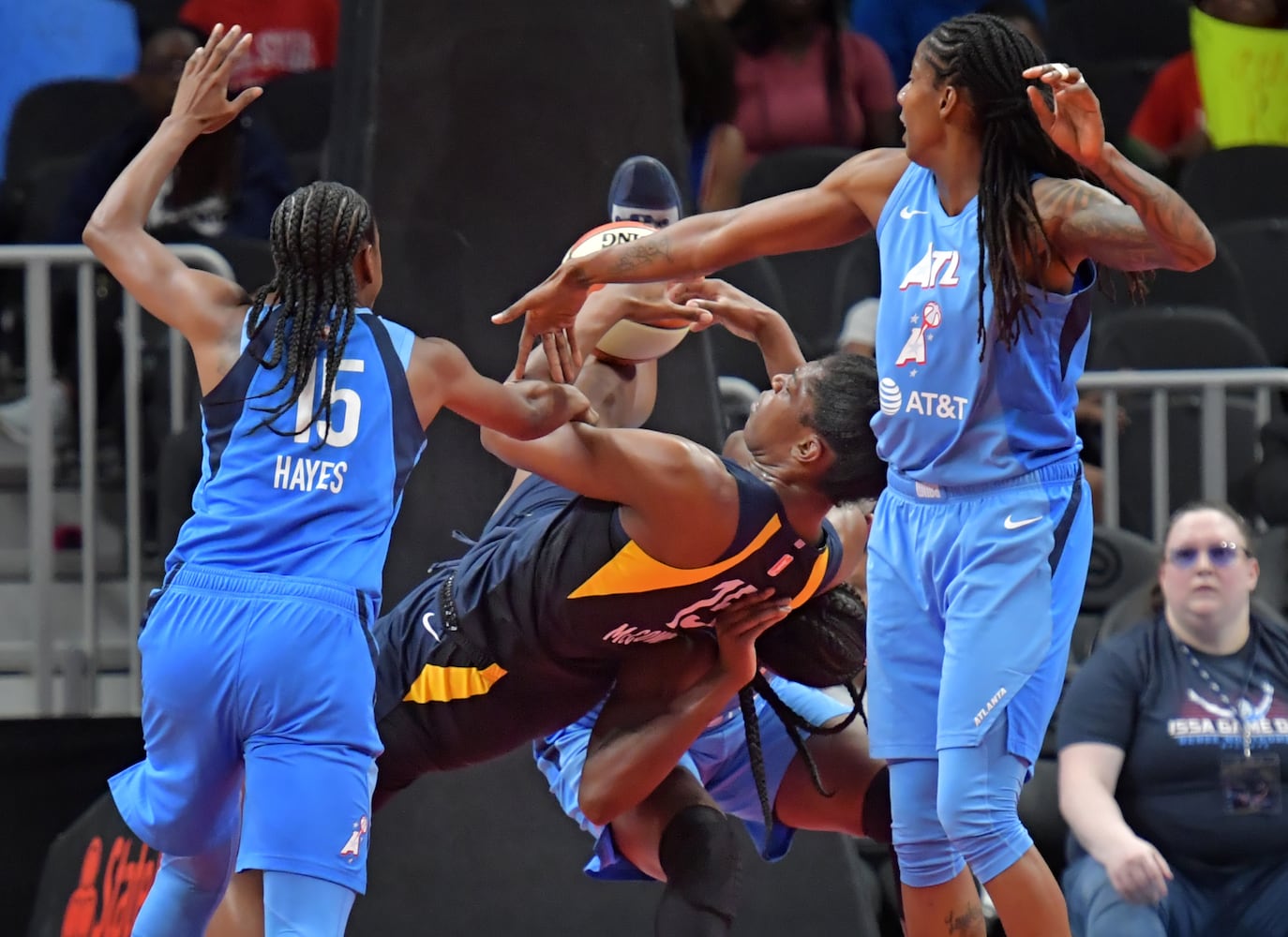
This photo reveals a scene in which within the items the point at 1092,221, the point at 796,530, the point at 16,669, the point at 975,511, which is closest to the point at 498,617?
the point at 796,530

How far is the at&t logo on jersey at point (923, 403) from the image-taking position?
366cm

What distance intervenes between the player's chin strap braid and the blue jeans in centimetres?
135

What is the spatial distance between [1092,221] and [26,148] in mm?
5101

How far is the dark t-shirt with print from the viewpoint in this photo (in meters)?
5.25

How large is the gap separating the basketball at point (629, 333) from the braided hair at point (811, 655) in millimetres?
672

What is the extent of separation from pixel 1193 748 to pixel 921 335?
2.10 meters

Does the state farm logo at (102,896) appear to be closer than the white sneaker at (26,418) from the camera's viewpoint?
Yes

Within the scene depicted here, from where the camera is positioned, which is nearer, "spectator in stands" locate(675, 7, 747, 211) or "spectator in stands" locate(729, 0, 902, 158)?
"spectator in stands" locate(675, 7, 747, 211)

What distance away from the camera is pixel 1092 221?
3492 millimetres

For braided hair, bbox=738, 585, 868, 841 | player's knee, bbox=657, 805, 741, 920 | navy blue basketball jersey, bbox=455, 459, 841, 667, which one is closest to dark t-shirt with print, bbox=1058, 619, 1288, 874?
braided hair, bbox=738, 585, 868, 841

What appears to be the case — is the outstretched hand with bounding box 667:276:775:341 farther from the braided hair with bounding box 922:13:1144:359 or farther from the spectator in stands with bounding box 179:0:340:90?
the spectator in stands with bounding box 179:0:340:90

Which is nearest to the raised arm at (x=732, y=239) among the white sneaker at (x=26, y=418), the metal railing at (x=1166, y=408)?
the metal railing at (x=1166, y=408)

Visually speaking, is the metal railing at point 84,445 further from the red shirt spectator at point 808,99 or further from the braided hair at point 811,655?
the red shirt spectator at point 808,99

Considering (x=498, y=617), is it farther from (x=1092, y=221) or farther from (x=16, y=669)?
(x=16, y=669)
